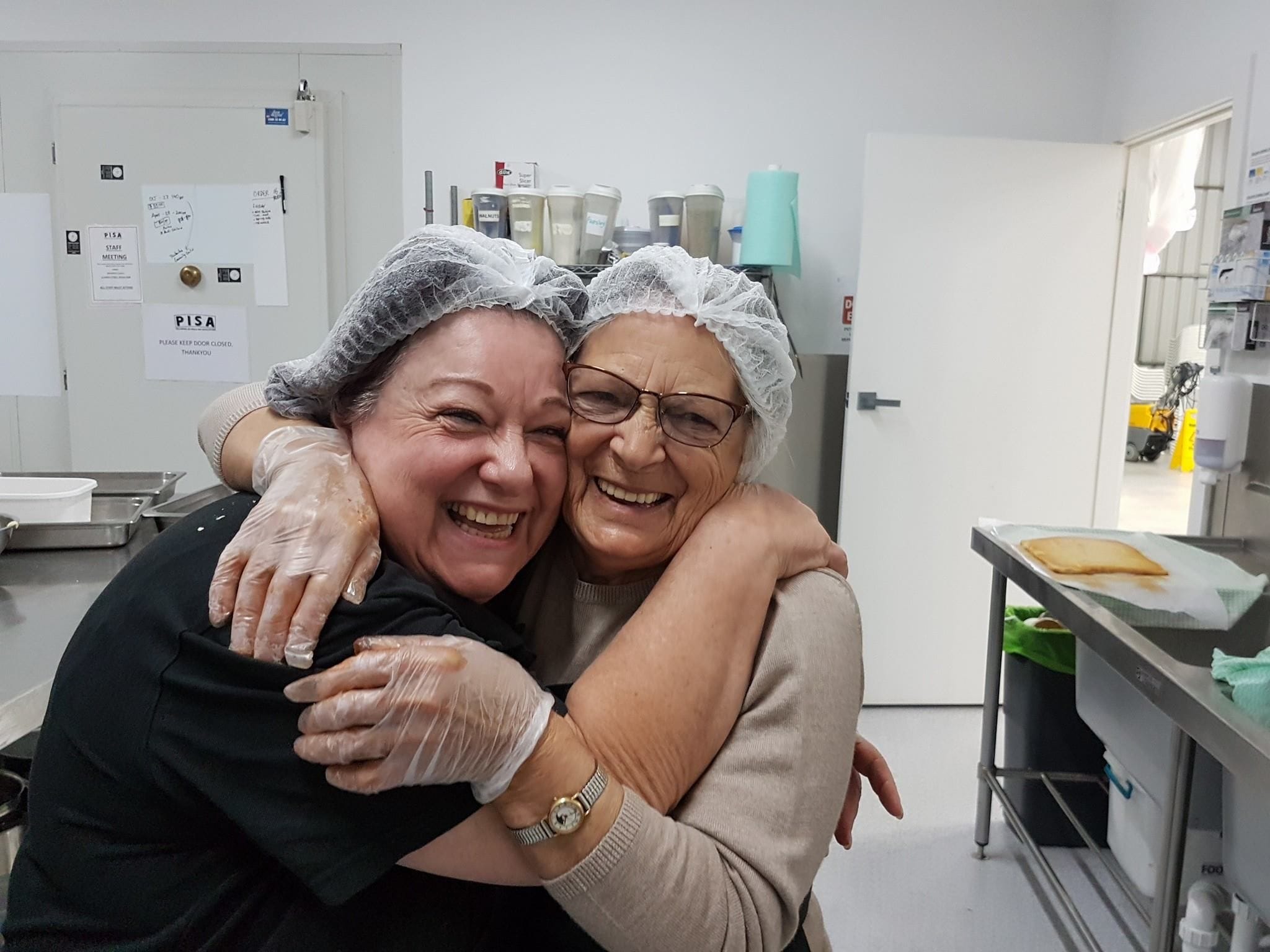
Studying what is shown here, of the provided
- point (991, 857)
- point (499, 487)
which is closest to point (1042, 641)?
point (991, 857)

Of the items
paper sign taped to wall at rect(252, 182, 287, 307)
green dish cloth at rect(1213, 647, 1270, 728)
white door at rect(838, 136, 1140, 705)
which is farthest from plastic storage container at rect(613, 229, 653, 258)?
green dish cloth at rect(1213, 647, 1270, 728)

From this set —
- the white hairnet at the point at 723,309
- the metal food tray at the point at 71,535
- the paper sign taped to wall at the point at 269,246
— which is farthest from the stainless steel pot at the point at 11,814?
the paper sign taped to wall at the point at 269,246

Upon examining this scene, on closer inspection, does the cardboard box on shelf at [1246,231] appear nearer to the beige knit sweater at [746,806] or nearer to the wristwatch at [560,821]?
the beige knit sweater at [746,806]

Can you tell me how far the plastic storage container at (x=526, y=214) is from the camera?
307 centimetres

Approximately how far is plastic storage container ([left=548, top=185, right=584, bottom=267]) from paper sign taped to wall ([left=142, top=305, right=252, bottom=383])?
4.81ft

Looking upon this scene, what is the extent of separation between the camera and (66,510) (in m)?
1.98

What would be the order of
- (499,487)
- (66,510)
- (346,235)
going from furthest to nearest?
(346,235), (66,510), (499,487)

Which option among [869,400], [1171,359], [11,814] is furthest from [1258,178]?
[1171,359]

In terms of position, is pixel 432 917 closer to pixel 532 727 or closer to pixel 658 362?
pixel 532 727

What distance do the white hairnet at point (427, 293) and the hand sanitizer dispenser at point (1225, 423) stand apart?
226 centimetres

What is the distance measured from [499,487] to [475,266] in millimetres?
265

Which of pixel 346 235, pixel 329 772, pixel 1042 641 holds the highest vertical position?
pixel 346 235

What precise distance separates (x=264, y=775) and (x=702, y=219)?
282cm

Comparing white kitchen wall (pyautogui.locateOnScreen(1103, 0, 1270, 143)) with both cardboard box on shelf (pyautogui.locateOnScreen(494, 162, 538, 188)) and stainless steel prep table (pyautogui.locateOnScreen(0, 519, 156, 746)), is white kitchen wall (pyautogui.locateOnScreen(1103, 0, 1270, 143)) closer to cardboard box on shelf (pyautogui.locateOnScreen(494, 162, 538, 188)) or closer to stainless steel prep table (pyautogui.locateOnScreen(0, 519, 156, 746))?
cardboard box on shelf (pyautogui.locateOnScreen(494, 162, 538, 188))
